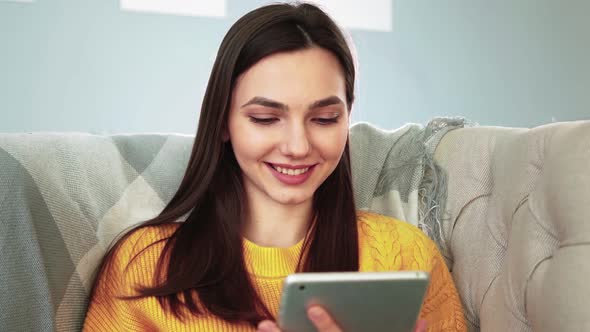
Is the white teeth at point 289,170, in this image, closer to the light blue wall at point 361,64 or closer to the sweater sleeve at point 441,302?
the sweater sleeve at point 441,302

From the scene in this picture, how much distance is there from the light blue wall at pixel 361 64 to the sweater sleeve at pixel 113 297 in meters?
1.79

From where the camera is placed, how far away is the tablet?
0.93 meters

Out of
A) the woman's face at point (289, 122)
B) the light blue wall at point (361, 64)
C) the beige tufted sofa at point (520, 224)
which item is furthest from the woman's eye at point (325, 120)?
the light blue wall at point (361, 64)

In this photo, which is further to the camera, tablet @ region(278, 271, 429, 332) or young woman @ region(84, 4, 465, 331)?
young woman @ region(84, 4, 465, 331)

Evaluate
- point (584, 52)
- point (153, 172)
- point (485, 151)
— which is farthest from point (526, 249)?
point (584, 52)

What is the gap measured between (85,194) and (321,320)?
1.92ft

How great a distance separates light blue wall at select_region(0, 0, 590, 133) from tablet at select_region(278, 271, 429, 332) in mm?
2242

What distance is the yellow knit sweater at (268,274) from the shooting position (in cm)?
128

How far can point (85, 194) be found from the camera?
1.35 m

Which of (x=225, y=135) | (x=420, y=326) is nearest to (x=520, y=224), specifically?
(x=420, y=326)

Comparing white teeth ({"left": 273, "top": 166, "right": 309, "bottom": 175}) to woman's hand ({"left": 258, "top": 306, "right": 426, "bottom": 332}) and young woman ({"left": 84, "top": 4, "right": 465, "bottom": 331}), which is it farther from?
woman's hand ({"left": 258, "top": 306, "right": 426, "bottom": 332})

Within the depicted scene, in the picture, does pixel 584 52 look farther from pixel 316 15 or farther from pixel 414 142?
pixel 316 15

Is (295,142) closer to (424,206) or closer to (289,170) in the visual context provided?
(289,170)

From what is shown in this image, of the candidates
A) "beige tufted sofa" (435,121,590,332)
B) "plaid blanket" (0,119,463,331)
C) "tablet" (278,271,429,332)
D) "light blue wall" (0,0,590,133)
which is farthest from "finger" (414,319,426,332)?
"light blue wall" (0,0,590,133)
